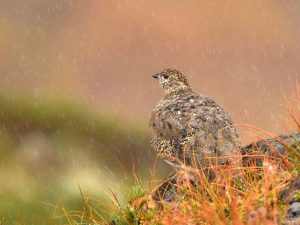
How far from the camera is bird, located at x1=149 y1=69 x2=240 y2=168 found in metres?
8.84

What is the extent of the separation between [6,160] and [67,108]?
4290mm

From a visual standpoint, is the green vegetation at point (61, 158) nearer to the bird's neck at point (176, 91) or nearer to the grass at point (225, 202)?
the grass at point (225, 202)

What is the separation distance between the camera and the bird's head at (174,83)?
38.4 ft

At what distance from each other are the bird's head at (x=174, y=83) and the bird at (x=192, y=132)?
3.85 ft

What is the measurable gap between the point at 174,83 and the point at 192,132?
2.66 metres

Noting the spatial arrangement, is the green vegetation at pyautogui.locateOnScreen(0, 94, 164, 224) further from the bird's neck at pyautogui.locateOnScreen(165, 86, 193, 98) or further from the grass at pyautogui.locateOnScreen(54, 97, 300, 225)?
the grass at pyautogui.locateOnScreen(54, 97, 300, 225)

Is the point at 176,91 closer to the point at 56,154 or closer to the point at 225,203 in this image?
the point at 225,203

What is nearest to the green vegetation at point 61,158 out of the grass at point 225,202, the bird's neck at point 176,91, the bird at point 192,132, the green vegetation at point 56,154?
the green vegetation at point 56,154

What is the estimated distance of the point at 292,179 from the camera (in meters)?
6.32

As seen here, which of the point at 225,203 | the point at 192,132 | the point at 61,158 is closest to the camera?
the point at 225,203

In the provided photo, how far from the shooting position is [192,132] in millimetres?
Result: 9219

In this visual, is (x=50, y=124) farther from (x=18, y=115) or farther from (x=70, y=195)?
(x=70, y=195)

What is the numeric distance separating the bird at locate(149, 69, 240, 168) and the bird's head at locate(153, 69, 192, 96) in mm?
1173

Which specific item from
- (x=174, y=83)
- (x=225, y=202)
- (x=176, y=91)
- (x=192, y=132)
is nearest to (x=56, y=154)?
(x=174, y=83)
